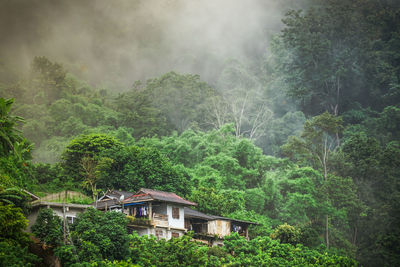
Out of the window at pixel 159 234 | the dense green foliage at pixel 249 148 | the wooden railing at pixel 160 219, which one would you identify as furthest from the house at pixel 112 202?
the dense green foliage at pixel 249 148

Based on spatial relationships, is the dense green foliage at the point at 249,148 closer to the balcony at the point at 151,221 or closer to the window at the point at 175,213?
the balcony at the point at 151,221

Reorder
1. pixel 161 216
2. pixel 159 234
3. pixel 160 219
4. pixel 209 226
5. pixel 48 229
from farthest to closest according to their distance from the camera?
pixel 209 226
pixel 161 216
pixel 160 219
pixel 159 234
pixel 48 229

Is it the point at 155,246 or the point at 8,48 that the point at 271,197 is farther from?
the point at 8,48

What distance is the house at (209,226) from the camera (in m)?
34.4

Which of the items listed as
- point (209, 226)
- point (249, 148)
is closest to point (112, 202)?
point (209, 226)

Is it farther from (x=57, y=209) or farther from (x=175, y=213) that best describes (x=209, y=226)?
(x=57, y=209)

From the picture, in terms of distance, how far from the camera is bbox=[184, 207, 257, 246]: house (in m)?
34.4

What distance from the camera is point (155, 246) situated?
28188 millimetres

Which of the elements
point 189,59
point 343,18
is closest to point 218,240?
point 343,18

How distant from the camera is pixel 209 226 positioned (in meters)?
36.2

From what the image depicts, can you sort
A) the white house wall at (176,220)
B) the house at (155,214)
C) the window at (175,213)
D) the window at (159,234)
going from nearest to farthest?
the house at (155,214), the window at (159,234), the white house wall at (176,220), the window at (175,213)

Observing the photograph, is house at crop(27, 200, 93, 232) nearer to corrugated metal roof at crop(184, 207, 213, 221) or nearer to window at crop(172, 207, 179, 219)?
window at crop(172, 207, 179, 219)

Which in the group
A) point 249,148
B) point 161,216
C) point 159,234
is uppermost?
point 249,148

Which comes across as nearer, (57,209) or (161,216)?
(57,209)
